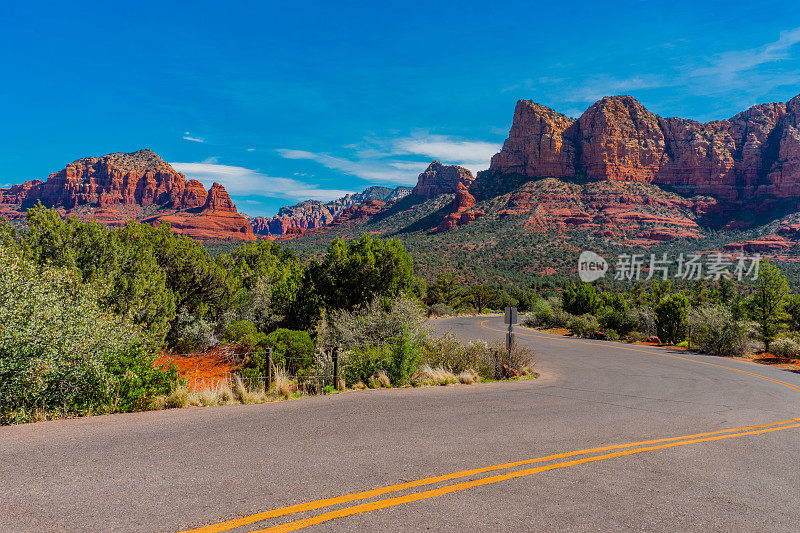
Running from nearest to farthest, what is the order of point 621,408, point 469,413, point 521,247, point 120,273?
point 469,413, point 621,408, point 120,273, point 521,247

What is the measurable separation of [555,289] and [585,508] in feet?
211

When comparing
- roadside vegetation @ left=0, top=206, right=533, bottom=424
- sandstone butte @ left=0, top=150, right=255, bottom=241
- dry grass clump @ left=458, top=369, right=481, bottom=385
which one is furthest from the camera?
sandstone butte @ left=0, top=150, right=255, bottom=241

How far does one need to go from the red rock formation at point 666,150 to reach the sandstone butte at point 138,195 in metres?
111

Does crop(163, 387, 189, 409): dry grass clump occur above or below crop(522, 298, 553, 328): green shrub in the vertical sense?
above

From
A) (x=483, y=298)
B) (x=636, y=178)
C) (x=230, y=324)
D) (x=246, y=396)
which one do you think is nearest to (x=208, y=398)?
(x=246, y=396)

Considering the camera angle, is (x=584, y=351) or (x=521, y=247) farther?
(x=521, y=247)

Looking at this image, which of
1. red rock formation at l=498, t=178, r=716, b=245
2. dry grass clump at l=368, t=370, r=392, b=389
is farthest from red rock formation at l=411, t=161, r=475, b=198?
dry grass clump at l=368, t=370, r=392, b=389

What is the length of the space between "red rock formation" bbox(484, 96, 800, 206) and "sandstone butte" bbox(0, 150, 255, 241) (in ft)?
365

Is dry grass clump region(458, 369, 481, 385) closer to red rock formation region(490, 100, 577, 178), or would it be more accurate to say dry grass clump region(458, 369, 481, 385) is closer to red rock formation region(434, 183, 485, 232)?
red rock formation region(434, 183, 485, 232)

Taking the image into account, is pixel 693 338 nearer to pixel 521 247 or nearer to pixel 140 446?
pixel 140 446

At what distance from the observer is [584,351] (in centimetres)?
2211

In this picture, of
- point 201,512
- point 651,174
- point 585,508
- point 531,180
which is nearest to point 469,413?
point 585,508

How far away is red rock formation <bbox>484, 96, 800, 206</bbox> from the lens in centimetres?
11250

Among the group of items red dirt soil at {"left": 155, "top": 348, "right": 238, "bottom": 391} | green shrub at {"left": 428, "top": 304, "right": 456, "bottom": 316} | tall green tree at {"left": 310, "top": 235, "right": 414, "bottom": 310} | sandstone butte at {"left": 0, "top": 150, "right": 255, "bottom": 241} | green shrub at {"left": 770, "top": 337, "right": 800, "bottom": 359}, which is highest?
sandstone butte at {"left": 0, "top": 150, "right": 255, "bottom": 241}
